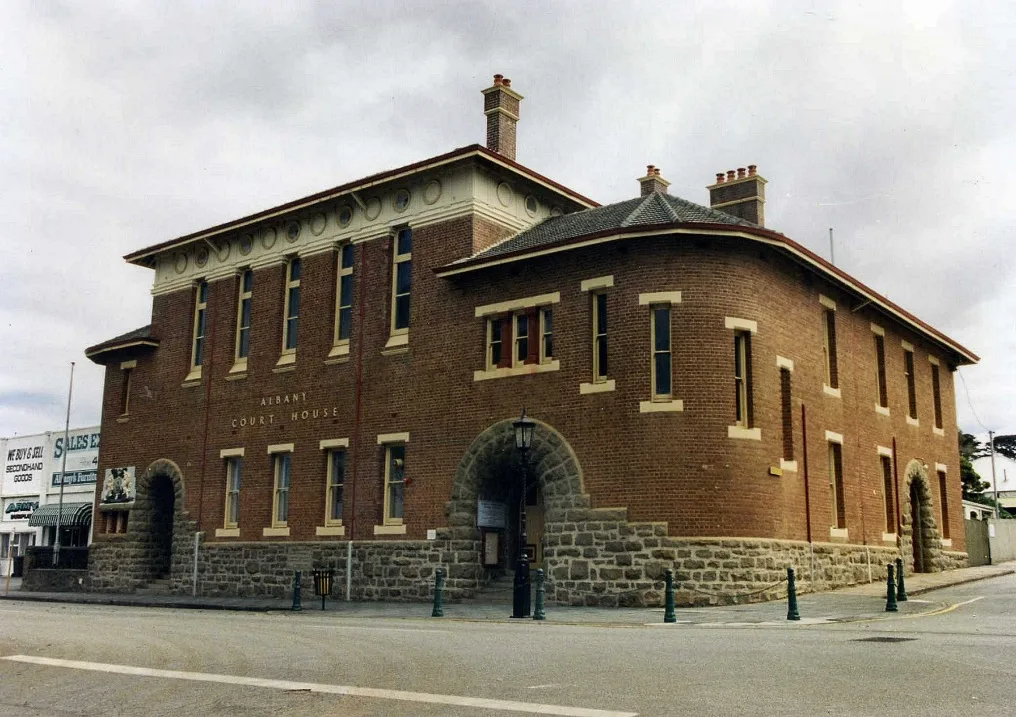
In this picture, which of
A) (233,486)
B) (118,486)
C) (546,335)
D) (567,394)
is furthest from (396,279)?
(118,486)

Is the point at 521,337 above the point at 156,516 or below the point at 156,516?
above

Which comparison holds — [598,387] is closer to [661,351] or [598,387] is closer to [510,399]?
[661,351]

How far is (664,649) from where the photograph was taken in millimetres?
12062

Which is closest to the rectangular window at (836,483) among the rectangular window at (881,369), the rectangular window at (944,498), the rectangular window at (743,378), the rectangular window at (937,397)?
the rectangular window at (881,369)

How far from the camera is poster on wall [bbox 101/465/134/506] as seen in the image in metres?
35.2

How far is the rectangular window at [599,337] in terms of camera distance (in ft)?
79.5

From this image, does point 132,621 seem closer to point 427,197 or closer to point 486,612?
point 486,612

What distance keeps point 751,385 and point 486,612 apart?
25.5 ft

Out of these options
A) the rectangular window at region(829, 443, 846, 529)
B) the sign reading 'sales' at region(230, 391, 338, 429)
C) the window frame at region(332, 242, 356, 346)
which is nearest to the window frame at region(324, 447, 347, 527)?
the sign reading 'sales' at region(230, 391, 338, 429)

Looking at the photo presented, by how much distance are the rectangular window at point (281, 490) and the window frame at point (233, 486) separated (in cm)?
150

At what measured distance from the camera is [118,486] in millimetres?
35656

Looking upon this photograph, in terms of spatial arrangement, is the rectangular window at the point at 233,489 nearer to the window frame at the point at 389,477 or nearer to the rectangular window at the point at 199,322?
the rectangular window at the point at 199,322

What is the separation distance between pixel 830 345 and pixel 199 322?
20314mm

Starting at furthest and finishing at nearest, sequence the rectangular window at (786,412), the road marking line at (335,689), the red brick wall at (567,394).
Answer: the rectangular window at (786,412) → the red brick wall at (567,394) → the road marking line at (335,689)
